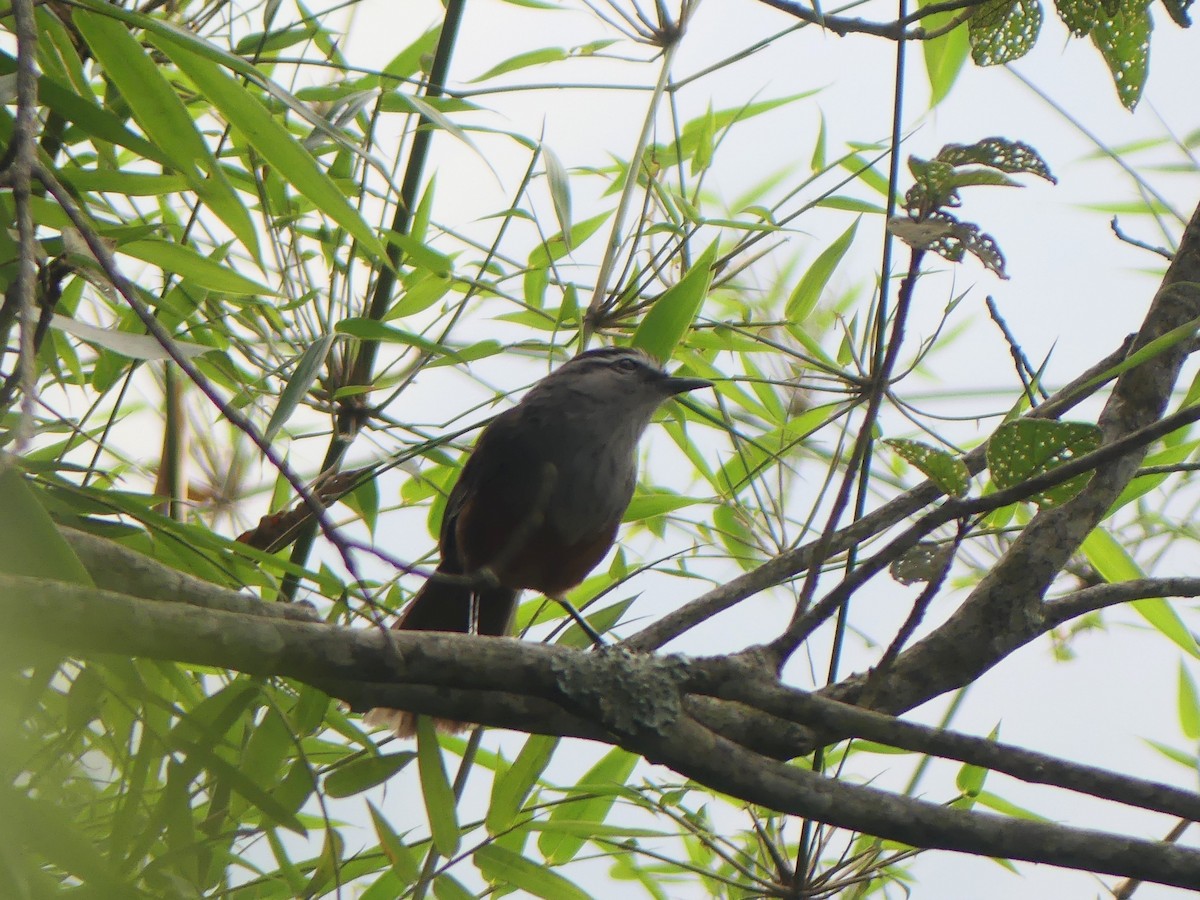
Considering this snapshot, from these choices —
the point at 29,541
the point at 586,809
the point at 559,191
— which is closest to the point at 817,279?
the point at 559,191

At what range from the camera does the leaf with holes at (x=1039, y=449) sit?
52.2 inches

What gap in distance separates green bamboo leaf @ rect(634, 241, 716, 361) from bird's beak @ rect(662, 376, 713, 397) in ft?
1.04

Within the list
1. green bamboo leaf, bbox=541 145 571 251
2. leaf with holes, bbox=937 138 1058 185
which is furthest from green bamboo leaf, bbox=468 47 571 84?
leaf with holes, bbox=937 138 1058 185

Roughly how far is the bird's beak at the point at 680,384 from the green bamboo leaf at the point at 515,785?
0.88 metres

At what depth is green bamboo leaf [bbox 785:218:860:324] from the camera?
8.69 ft

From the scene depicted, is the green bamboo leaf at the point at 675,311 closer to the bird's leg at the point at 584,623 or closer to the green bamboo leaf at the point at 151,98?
the bird's leg at the point at 584,623

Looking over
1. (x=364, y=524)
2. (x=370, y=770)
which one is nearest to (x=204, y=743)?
(x=370, y=770)

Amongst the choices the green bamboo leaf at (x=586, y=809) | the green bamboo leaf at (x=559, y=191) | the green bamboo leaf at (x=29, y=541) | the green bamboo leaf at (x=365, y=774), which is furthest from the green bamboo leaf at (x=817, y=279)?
the green bamboo leaf at (x=29, y=541)

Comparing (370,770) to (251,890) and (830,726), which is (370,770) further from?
(830,726)

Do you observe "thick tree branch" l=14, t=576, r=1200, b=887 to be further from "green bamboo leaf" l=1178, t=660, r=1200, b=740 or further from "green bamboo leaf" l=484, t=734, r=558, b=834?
"green bamboo leaf" l=1178, t=660, r=1200, b=740

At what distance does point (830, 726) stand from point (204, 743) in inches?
32.0

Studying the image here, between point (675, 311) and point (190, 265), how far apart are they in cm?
89

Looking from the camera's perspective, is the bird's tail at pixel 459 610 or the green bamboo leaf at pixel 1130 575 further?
the bird's tail at pixel 459 610

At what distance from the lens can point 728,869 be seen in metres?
2.73
